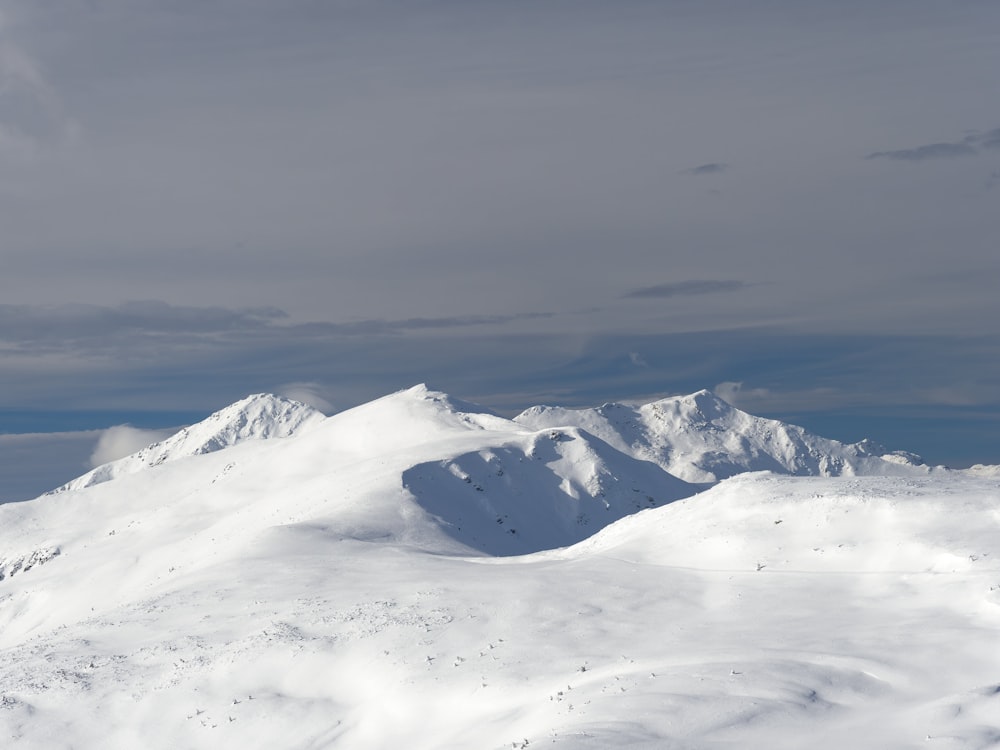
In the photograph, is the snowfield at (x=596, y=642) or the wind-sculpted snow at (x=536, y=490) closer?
the snowfield at (x=596, y=642)

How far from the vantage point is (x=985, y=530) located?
181 feet

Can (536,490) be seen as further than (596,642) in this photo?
Yes

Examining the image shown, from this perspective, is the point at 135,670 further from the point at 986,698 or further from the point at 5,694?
the point at 986,698

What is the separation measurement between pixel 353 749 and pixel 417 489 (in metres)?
85.1

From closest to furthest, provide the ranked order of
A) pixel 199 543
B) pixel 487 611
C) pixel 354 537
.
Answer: pixel 487 611 → pixel 354 537 → pixel 199 543

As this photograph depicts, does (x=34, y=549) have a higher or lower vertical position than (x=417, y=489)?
lower

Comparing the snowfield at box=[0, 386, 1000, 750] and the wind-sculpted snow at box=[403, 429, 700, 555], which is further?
the wind-sculpted snow at box=[403, 429, 700, 555]

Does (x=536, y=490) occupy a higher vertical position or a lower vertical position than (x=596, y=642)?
lower

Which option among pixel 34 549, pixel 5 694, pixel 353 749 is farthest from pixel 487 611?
pixel 34 549

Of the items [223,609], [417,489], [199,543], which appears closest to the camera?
[223,609]

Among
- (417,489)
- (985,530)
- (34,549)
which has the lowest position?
(34,549)

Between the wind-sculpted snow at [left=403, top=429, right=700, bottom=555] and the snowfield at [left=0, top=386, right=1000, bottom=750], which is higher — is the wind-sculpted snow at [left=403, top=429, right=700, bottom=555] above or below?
below

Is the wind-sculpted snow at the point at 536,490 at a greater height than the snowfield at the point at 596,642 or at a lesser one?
lesser

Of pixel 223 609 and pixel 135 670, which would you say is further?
pixel 223 609
